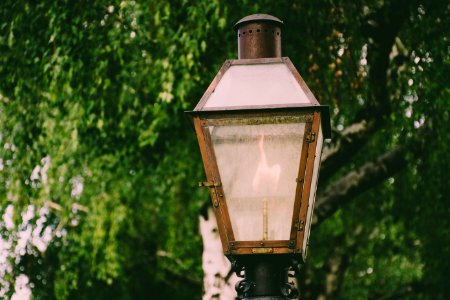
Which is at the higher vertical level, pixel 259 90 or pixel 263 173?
pixel 259 90

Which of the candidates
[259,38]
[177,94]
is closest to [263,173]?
[259,38]

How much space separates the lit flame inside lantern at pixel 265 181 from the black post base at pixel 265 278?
0.30 feet

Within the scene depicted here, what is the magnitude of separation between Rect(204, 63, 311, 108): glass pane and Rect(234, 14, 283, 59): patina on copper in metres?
0.09

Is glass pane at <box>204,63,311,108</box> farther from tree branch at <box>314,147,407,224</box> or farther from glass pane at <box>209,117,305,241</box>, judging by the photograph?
tree branch at <box>314,147,407,224</box>

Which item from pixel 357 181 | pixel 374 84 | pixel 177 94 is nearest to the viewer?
pixel 177 94

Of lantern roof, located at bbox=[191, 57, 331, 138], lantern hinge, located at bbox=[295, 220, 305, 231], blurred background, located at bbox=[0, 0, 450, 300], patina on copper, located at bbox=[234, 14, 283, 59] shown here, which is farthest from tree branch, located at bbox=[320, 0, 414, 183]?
lantern hinge, located at bbox=[295, 220, 305, 231]

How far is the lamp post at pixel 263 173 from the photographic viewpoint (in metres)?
3.04

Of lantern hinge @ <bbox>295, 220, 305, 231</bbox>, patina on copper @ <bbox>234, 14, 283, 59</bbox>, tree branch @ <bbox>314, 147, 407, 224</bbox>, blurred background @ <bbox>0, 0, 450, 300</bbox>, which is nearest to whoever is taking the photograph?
lantern hinge @ <bbox>295, 220, 305, 231</bbox>

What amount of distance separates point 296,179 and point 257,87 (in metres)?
0.35

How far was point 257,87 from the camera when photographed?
10.4 ft

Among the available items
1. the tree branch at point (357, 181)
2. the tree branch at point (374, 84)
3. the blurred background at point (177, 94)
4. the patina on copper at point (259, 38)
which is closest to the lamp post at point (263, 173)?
the patina on copper at point (259, 38)

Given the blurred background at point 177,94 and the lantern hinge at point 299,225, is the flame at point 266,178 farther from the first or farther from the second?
the blurred background at point 177,94

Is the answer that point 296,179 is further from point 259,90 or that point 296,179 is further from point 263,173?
point 259,90

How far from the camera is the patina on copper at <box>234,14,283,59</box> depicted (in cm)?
331
